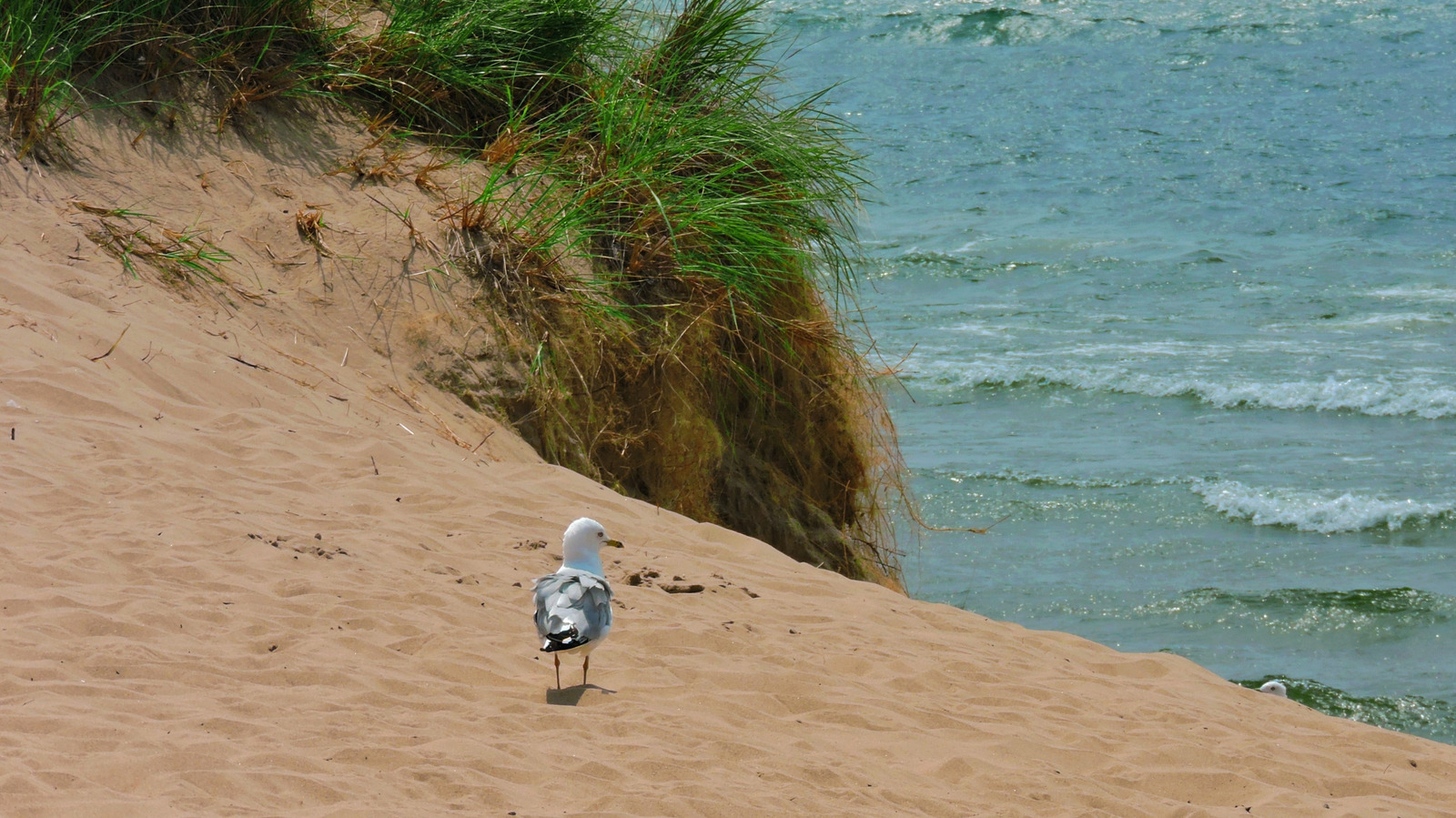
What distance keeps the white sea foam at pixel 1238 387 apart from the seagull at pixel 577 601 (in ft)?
31.7

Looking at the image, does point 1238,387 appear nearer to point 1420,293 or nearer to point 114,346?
point 1420,293

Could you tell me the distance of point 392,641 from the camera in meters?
4.25

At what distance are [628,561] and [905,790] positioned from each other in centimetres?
194

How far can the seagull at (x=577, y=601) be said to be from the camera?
3.81 m

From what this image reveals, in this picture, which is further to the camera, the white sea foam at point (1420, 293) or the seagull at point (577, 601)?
the white sea foam at point (1420, 293)

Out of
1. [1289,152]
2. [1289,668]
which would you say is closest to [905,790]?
[1289,668]

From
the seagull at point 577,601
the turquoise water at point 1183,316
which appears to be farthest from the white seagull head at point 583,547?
the turquoise water at point 1183,316

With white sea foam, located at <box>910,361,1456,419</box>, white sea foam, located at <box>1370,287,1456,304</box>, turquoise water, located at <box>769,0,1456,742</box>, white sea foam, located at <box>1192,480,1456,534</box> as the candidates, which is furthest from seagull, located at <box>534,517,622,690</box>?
white sea foam, located at <box>1370,287,1456,304</box>

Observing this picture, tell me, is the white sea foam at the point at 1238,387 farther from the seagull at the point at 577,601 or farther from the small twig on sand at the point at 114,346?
the seagull at the point at 577,601

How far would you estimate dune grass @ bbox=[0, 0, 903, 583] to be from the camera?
7078 mm

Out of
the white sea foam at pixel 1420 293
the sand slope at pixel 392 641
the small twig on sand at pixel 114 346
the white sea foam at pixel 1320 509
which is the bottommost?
the white sea foam at pixel 1320 509

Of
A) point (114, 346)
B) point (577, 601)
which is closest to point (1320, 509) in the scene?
point (577, 601)

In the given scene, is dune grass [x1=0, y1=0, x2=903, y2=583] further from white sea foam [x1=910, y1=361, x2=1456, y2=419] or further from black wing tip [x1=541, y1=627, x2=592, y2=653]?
white sea foam [x1=910, y1=361, x2=1456, y2=419]

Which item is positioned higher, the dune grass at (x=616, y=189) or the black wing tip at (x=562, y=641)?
the dune grass at (x=616, y=189)
